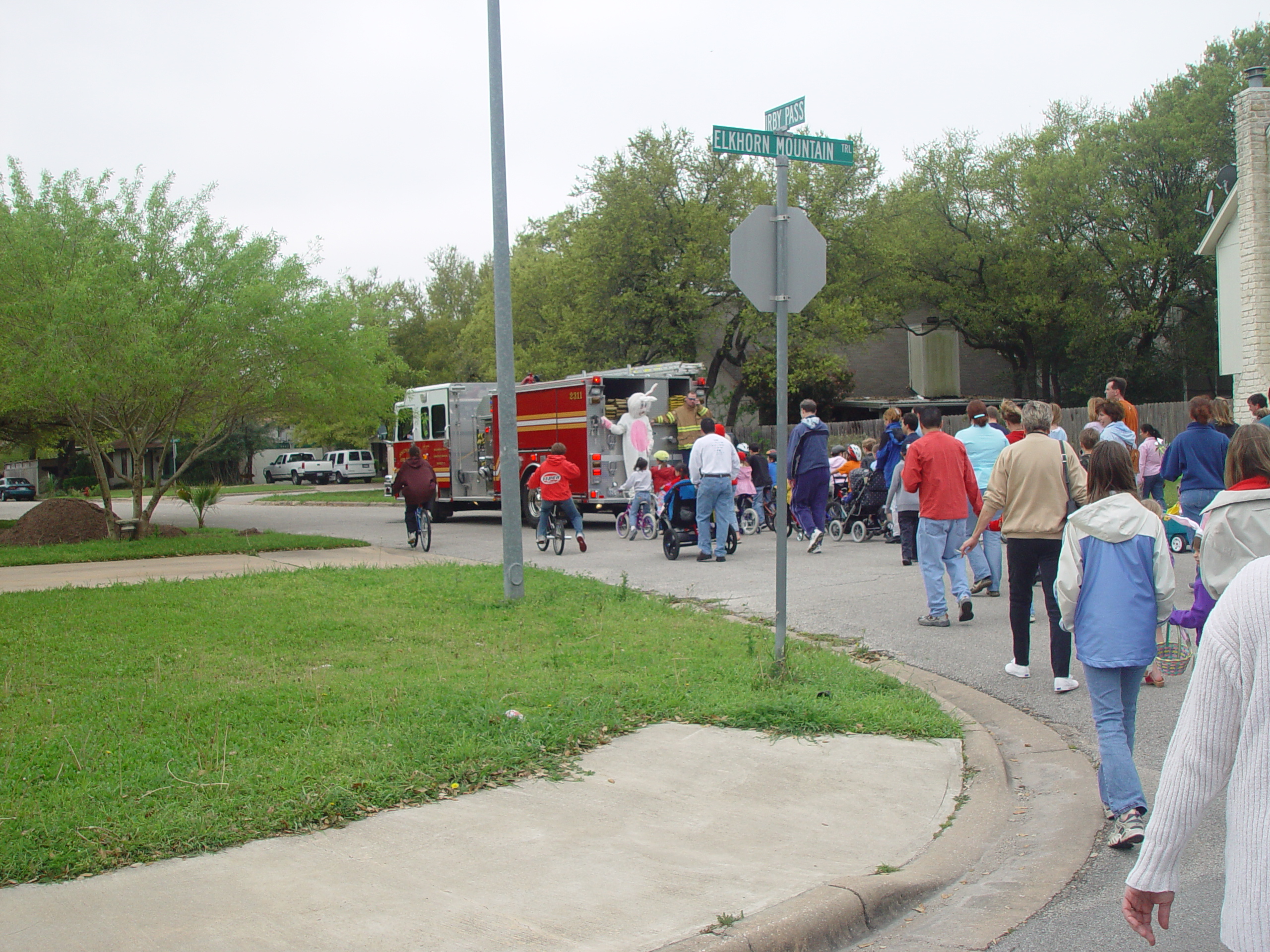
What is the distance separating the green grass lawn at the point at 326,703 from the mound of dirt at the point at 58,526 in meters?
9.89

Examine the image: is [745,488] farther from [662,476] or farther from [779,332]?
[779,332]

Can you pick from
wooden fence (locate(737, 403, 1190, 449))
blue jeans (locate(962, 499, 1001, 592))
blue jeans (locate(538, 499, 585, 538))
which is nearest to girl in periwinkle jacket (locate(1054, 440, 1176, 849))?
blue jeans (locate(962, 499, 1001, 592))

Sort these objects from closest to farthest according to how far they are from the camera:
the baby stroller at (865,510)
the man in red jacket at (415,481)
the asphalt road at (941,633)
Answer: the asphalt road at (941,633)
the baby stroller at (865,510)
the man in red jacket at (415,481)

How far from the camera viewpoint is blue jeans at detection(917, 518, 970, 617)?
9.41m

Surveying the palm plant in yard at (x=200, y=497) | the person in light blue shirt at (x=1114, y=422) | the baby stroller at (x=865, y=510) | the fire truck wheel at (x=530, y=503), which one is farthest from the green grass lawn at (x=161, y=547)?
the person in light blue shirt at (x=1114, y=422)

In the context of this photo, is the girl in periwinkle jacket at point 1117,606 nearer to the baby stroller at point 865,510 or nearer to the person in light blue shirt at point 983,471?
the person in light blue shirt at point 983,471

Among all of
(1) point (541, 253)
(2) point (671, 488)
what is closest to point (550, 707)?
(2) point (671, 488)

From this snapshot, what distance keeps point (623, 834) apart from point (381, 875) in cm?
105

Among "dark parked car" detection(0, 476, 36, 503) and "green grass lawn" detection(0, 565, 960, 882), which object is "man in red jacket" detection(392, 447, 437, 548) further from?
"dark parked car" detection(0, 476, 36, 503)

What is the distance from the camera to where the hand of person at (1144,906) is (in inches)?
91.6

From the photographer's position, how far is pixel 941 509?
368 inches

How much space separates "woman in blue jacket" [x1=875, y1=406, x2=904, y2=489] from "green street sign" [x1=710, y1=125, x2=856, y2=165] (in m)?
7.78

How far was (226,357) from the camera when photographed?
57.9 feet

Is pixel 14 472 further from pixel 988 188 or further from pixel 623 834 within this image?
pixel 623 834
